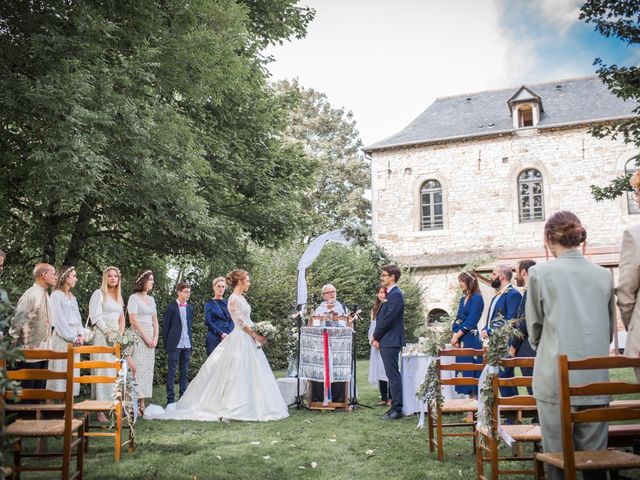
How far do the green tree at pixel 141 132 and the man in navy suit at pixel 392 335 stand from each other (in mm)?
3861

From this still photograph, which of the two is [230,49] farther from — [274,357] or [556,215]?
[274,357]

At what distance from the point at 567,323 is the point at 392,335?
16.8 feet

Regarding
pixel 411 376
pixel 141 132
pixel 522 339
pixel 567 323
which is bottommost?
pixel 411 376

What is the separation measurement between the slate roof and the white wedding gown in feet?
56.9

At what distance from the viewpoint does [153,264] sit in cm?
1388

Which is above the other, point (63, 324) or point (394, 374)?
point (63, 324)

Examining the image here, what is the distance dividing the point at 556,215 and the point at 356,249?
744 inches

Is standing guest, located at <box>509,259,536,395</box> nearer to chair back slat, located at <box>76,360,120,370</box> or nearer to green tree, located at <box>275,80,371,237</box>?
chair back slat, located at <box>76,360,120,370</box>

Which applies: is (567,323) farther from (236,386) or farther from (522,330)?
(236,386)

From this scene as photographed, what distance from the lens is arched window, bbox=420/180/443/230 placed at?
24266 mm

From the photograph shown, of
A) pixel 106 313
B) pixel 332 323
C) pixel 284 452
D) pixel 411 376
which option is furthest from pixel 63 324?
pixel 411 376

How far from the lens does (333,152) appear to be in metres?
35.4

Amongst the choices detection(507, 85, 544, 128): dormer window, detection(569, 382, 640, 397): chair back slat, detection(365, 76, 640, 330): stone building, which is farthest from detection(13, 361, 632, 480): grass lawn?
detection(507, 85, 544, 128): dormer window

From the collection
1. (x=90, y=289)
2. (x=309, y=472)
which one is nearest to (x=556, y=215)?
(x=309, y=472)
